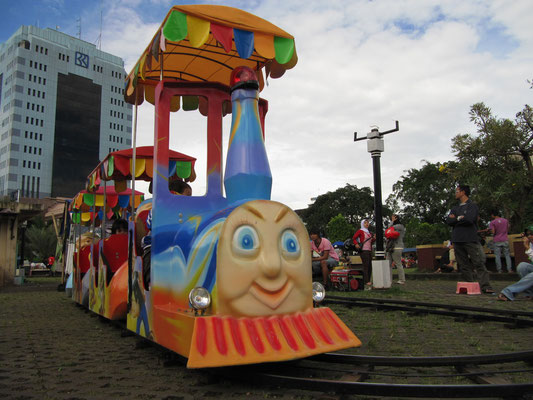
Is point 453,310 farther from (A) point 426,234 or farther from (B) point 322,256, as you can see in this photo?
(A) point 426,234

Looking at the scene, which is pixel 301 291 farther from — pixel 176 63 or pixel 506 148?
pixel 506 148

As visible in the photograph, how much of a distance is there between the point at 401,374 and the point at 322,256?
25.8 feet

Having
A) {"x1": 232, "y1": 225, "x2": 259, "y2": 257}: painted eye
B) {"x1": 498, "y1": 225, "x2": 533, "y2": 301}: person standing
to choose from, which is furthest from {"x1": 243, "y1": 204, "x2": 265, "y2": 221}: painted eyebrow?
{"x1": 498, "y1": 225, "x2": 533, "y2": 301}: person standing

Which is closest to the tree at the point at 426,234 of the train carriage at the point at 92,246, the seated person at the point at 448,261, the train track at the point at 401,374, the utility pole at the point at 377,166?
the seated person at the point at 448,261

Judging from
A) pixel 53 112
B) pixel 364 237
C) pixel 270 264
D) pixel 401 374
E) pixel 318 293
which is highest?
pixel 53 112

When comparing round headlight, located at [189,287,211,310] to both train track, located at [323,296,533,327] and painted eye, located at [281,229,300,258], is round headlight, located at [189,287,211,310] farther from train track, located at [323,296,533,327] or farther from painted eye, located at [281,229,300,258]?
train track, located at [323,296,533,327]

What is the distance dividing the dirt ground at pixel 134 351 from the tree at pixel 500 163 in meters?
16.6

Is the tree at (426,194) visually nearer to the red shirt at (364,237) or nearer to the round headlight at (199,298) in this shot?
the red shirt at (364,237)

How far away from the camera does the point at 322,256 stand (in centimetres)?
1112

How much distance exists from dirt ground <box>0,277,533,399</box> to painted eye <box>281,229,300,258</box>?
1.08 m

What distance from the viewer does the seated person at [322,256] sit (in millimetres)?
11125

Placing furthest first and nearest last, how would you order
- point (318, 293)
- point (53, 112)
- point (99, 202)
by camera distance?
point (53, 112), point (99, 202), point (318, 293)

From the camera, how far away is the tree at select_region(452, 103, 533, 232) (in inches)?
863

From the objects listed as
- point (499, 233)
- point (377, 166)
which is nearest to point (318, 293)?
point (377, 166)
